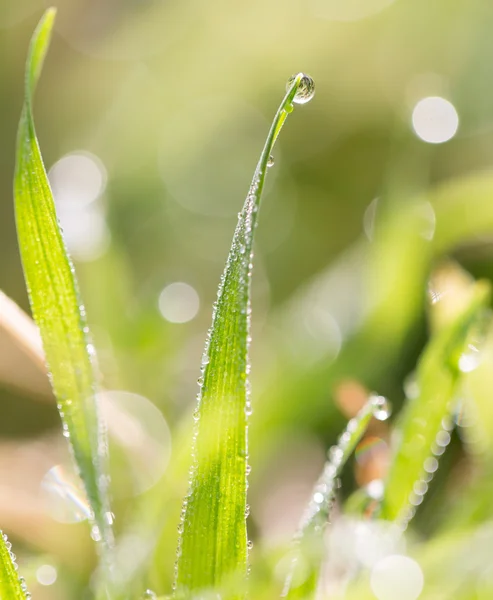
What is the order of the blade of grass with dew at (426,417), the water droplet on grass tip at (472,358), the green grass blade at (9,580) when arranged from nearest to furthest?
the green grass blade at (9,580) → the blade of grass with dew at (426,417) → the water droplet on grass tip at (472,358)

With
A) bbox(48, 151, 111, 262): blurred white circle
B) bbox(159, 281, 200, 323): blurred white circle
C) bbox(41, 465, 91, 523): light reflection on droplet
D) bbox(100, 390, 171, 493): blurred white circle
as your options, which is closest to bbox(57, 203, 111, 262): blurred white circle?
bbox(48, 151, 111, 262): blurred white circle

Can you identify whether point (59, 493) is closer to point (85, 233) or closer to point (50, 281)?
point (50, 281)

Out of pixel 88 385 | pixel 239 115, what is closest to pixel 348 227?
pixel 239 115

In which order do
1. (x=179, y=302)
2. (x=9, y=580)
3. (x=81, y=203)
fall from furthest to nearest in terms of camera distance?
1. (x=81, y=203)
2. (x=179, y=302)
3. (x=9, y=580)

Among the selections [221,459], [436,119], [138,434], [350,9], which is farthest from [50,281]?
[350,9]

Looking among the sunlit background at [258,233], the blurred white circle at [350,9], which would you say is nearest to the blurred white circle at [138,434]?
the sunlit background at [258,233]

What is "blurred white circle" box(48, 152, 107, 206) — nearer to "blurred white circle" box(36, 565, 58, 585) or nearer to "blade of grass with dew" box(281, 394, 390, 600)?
"blurred white circle" box(36, 565, 58, 585)

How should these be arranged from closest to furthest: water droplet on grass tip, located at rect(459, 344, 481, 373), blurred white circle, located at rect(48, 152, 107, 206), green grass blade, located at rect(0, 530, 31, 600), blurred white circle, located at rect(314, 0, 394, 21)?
green grass blade, located at rect(0, 530, 31, 600) → water droplet on grass tip, located at rect(459, 344, 481, 373) → blurred white circle, located at rect(48, 152, 107, 206) → blurred white circle, located at rect(314, 0, 394, 21)

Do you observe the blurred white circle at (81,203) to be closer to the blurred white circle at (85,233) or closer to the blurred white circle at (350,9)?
the blurred white circle at (85,233)
